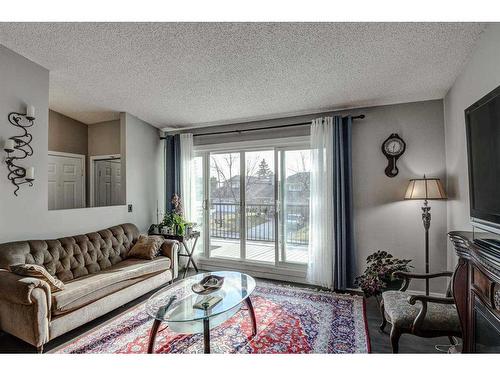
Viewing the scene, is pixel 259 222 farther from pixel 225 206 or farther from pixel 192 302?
pixel 192 302

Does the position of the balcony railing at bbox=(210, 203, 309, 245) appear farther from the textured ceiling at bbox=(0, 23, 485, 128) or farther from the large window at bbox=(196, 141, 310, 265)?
the textured ceiling at bbox=(0, 23, 485, 128)

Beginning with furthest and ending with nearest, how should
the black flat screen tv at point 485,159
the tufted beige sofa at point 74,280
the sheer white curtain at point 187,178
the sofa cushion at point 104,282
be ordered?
1. the sheer white curtain at point 187,178
2. the sofa cushion at point 104,282
3. the tufted beige sofa at point 74,280
4. the black flat screen tv at point 485,159

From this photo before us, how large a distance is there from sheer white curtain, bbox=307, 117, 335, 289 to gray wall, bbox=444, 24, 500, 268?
1.25m

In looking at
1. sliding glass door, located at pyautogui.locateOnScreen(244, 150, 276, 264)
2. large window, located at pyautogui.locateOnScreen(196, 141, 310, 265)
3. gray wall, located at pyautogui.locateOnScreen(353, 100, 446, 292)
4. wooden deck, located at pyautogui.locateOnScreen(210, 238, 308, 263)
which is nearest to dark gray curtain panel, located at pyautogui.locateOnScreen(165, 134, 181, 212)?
large window, located at pyautogui.locateOnScreen(196, 141, 310, 265)

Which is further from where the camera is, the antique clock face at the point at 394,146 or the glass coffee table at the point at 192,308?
the antique clock face at the point at 394,146

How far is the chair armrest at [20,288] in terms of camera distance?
1867mm

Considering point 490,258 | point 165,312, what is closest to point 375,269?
point 490,258

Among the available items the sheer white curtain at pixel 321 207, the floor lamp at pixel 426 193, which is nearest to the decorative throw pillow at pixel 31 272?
the sheer white curtain at pixel 321 207

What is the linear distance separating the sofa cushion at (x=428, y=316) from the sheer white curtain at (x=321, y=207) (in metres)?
1.23

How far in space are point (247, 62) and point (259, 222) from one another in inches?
90.5

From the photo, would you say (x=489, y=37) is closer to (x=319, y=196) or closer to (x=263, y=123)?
(x=319, y=196)

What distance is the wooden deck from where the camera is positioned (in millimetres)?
3643

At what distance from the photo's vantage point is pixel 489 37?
69.8 inches

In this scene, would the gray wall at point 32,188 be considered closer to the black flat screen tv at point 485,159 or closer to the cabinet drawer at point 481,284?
the cabinet drawer at point 481,284
